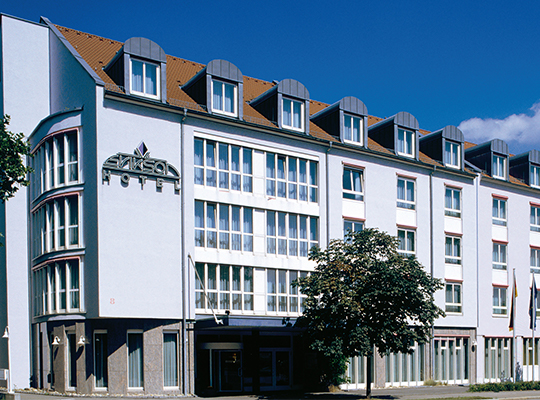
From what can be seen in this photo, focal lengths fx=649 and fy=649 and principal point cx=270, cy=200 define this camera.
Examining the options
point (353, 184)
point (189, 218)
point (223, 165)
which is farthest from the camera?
point (353, 184)

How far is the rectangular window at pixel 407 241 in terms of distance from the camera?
119 feet

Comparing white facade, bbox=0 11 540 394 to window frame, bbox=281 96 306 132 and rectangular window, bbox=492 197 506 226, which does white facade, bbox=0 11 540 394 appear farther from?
rectangular window, bbox=492 197 506 226

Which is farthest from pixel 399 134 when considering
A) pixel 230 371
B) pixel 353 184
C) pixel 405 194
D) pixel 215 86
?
pixel 230 371

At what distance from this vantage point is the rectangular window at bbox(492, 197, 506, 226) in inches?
1641

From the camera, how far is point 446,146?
40094 mm

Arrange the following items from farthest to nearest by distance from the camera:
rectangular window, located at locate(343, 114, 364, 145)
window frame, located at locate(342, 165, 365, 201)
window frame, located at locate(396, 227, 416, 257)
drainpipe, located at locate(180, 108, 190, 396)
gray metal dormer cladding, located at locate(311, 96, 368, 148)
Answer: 1. window frame, located at locate(396, 227, 416, 257)
2. rectangular window, located at locate(343, 114, 364, 145)
3. gray metal dormer cladding, located at locate(311, 96, 368, 148)
4. window frame, located at locate(342, 165, 365, 201)
5. drainpipe, located at locate(180, 108, 190, 396)

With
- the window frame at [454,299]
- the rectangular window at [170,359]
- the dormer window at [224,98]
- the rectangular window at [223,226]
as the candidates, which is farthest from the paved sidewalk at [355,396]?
the dormer window at [224,98]

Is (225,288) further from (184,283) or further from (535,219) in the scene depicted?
(535,219)

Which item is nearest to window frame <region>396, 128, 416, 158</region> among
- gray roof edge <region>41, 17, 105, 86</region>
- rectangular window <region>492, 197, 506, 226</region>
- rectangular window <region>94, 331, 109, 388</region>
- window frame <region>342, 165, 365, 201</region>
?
window frame <region>342, 165, 365, 201</region>

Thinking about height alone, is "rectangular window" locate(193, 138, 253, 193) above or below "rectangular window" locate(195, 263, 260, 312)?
above

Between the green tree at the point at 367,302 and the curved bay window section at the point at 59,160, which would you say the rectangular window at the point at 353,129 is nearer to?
the green tree at the point at 367,302

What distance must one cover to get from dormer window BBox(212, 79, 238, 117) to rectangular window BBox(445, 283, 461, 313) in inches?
671

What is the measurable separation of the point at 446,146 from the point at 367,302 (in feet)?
58.4

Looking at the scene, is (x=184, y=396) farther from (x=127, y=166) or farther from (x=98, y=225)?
(x=127, y=166)
